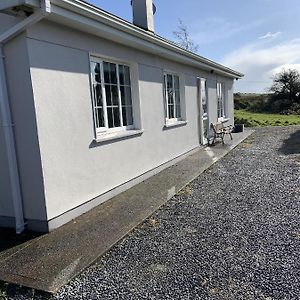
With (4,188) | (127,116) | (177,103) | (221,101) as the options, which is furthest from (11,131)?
(221,101)

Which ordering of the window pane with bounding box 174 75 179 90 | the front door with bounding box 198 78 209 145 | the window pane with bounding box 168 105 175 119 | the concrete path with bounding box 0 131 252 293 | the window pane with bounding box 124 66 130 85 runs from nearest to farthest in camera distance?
the concrete path with bounding box 0 131 252 293 → the window pane with bounding box 124 66 130 85 → the window pane with bounding box 168 105 175 119 → the window pane with bounding box 174 75 179 90 → the front door with bounding box 198 78 209 145

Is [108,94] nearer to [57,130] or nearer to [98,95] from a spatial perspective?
[98,95]

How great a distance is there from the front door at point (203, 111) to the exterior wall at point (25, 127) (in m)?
8.70

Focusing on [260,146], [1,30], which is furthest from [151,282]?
[260,146]

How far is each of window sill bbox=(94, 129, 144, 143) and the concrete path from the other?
3.68ft

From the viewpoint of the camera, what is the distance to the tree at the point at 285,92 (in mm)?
35062

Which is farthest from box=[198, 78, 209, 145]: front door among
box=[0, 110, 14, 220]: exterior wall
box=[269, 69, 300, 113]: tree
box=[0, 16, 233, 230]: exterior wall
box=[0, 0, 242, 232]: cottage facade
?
box=[269, 69, 300, 113]: tree

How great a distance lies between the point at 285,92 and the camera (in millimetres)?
36844

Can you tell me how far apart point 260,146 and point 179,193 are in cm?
691

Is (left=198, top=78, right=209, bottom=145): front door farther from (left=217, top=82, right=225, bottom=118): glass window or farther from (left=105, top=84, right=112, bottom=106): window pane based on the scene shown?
(left=105, top=84, right=112, bottom=106): window pane

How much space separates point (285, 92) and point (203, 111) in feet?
89.6

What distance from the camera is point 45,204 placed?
474 cm

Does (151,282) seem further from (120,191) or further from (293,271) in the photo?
(120,191)

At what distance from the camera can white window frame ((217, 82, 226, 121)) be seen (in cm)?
1605
